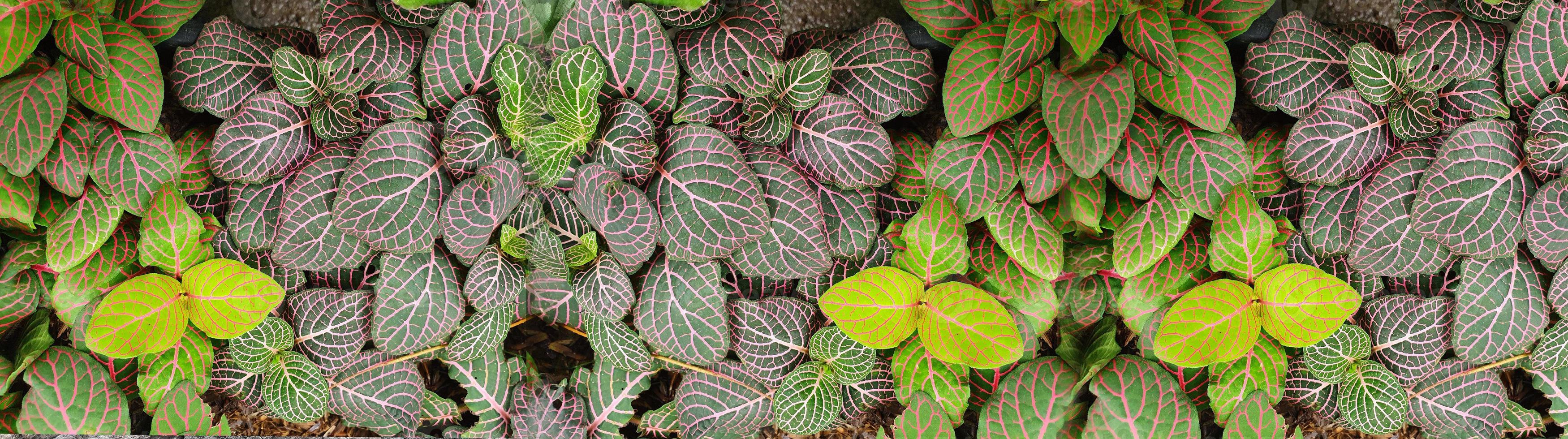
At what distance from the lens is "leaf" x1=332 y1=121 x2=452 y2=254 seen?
1.98m

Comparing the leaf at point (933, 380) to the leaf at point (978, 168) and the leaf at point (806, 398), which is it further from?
the leaf at point (978, 168)

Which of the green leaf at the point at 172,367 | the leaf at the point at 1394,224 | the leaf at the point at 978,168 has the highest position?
the leaf at the point at 978,168

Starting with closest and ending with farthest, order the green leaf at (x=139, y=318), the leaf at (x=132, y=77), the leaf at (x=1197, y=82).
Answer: the leaf at (x=1197, y=82), the leaf at (x=132, y=77), the green leaf at (x=139, y=318)

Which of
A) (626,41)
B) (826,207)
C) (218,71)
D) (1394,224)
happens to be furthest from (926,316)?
(218,71)

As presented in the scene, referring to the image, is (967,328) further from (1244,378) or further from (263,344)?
(263,344)

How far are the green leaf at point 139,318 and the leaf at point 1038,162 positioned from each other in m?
2.12

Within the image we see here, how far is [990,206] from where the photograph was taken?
192cm

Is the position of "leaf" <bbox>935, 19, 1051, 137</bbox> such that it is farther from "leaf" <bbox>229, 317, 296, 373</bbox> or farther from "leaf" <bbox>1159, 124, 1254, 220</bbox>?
"leaf" <bbox>229, 317, 296, 373</bbox>

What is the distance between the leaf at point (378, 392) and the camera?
225 centimetres

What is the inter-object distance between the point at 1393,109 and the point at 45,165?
3242 mm

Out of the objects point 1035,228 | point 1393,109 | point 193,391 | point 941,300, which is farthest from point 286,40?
point 1393,109

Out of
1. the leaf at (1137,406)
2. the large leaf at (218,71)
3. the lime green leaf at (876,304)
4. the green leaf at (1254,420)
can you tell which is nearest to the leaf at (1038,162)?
the lime green leaf at (876,304)

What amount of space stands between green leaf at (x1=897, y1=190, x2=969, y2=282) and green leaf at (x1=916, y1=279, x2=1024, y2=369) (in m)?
0.05

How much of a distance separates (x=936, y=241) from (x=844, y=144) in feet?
1.04
